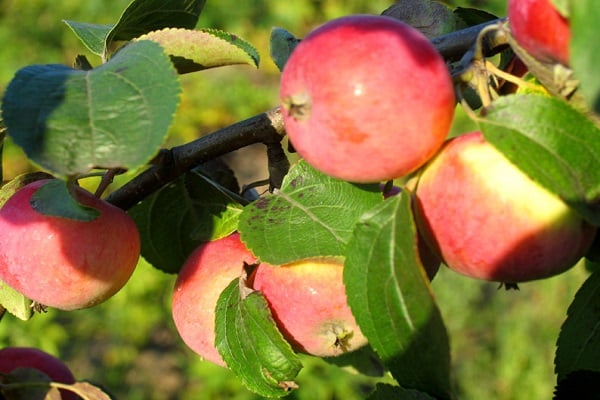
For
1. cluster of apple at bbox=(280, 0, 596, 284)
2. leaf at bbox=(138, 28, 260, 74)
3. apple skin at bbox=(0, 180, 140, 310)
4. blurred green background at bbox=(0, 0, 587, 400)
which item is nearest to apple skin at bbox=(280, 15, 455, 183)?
cluster of apple at bbox=(280, 0, 596, 284)

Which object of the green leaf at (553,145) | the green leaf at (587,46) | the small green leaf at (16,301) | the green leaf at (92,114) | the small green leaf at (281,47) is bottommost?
the small green leaf at (16,301)

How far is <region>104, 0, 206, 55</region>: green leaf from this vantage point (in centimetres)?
100

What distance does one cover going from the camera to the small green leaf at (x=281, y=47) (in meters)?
0.90

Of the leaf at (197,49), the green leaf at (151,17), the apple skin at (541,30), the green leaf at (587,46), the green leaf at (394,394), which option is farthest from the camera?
the green leaf at (151,17)

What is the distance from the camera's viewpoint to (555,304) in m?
3.79

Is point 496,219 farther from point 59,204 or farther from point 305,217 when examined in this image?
point 59,204

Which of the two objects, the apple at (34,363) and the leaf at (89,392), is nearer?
the leaf at (89,392)

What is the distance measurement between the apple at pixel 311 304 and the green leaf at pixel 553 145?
0.84 feet

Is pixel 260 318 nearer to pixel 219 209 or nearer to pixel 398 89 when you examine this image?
pixel 219 209

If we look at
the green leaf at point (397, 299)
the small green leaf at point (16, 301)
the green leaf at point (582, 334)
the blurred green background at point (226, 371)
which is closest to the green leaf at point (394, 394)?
the green leaf at point (397, 299)

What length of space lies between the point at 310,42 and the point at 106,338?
3.24 m

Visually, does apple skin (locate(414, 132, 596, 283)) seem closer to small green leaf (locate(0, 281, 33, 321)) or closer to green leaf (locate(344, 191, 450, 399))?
green leaf (locate(344, 191, 450, 399))

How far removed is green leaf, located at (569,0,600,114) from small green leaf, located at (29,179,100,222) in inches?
19.3

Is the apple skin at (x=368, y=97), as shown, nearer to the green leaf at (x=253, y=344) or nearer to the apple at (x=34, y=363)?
the green leaf at (x=253, y=344)
